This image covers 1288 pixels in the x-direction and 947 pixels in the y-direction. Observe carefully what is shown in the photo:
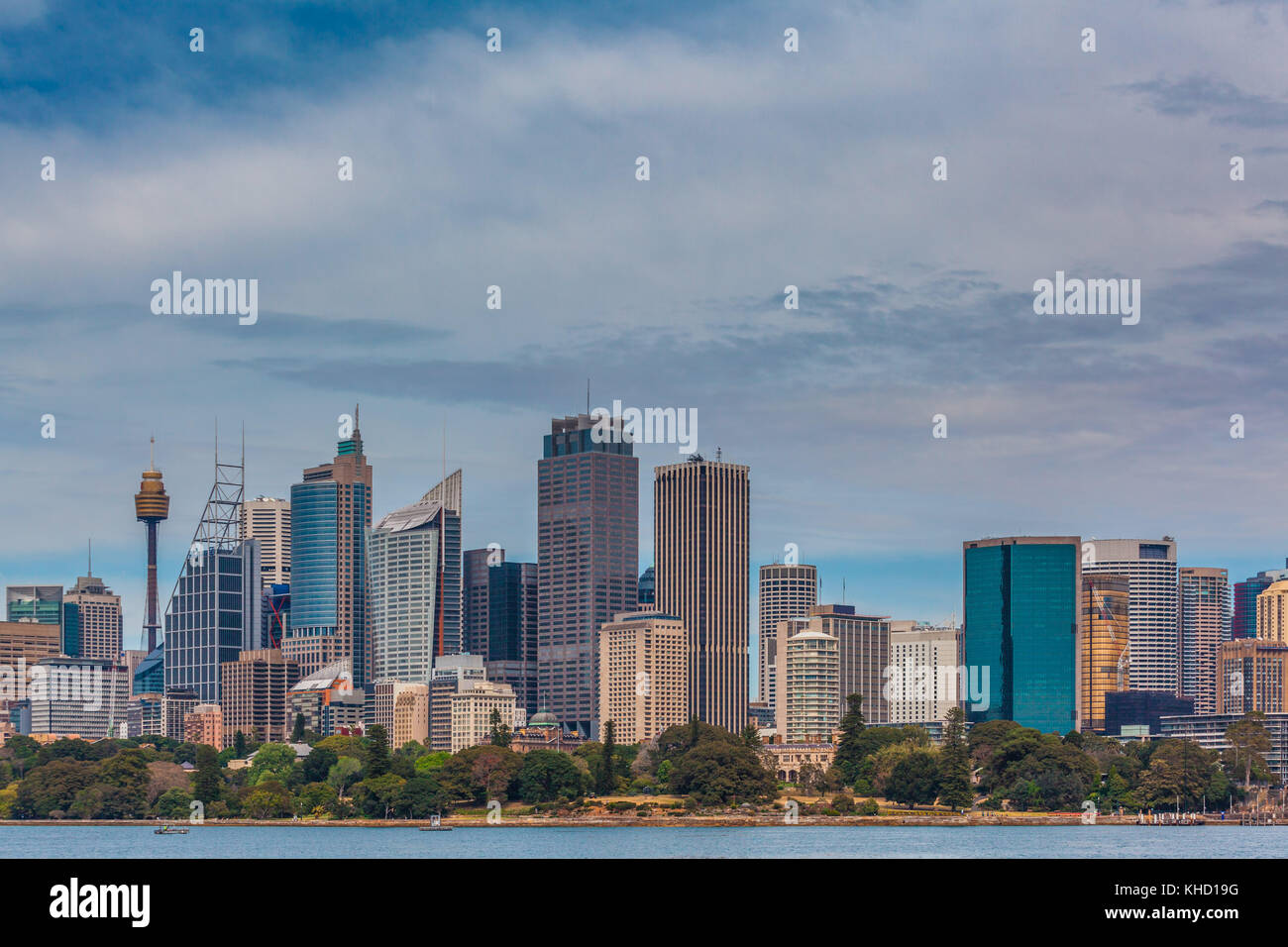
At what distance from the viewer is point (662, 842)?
479 ft

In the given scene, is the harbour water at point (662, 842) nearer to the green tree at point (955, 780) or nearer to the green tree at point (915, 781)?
the green tree at point (955, 780)

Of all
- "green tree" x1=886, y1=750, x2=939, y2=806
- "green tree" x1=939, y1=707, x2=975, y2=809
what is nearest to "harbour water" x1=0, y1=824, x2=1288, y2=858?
"green tree" x1=939, y1=707, x2=975, y2=809

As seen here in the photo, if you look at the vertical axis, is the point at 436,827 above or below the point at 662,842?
below

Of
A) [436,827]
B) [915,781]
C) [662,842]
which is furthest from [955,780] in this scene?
[436,827]

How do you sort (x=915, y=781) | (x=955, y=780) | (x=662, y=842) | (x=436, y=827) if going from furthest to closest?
(x=915, y=781), (x=955, y=780), (x=436, y=827), (x=662, y=842)

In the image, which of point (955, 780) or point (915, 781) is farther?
point (915, 781)

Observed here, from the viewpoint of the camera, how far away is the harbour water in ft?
426

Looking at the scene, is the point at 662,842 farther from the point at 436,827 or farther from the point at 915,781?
the point at 915,781

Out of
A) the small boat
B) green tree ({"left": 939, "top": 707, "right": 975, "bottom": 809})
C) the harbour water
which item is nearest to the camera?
the harbour water

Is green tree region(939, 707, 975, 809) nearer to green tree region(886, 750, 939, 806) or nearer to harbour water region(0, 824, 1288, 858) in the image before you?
green tree region(886, 750, 939, 806)
